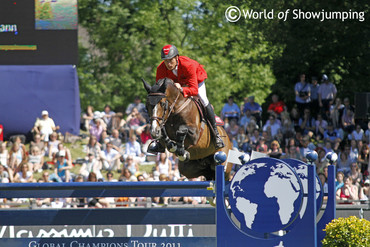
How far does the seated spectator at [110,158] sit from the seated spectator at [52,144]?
1092mm


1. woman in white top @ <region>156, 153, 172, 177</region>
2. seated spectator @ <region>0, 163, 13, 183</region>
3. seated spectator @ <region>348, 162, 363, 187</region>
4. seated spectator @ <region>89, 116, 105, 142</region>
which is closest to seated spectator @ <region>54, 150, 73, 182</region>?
seated spectator @ <region>0, 163, 13, 183</region>

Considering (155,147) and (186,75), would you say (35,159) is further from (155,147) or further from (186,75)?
(186,75)

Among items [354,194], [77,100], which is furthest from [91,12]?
[354,194]

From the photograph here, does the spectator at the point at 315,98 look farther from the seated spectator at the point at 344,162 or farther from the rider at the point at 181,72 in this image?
the rider at the point at 181,72

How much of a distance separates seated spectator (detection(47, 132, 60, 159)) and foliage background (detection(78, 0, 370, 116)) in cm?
609

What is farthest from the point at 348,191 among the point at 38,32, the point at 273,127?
the point at 38,32

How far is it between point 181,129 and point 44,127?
826 centimetres

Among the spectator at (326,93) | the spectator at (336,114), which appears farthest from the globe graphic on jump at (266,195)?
the spectator at (326,93)

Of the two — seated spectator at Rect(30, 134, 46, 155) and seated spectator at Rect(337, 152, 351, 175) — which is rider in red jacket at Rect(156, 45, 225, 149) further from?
seated spectator at Rect(30, 134, 46, 155)

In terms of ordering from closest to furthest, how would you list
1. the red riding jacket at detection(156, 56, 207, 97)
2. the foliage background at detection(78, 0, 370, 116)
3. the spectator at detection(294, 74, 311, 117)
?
the red riding jacket at detection(156, 56, 207, 97)
the spectator at detection(294, 74, 311, 117)
the foliage background at detection(78, 0, 370, 116)

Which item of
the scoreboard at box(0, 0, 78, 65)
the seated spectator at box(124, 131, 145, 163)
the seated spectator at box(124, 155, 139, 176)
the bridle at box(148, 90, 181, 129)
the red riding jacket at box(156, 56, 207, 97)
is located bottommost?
the seated spectator at box(124, 155, 139, 176)

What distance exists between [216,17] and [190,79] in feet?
42.4

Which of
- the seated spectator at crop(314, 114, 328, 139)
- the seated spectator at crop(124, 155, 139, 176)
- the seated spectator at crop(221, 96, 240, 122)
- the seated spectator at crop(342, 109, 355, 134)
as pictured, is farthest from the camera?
the seated spectator at crop(221, 96, 240, 122)

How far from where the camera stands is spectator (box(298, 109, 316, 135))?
15.9m
